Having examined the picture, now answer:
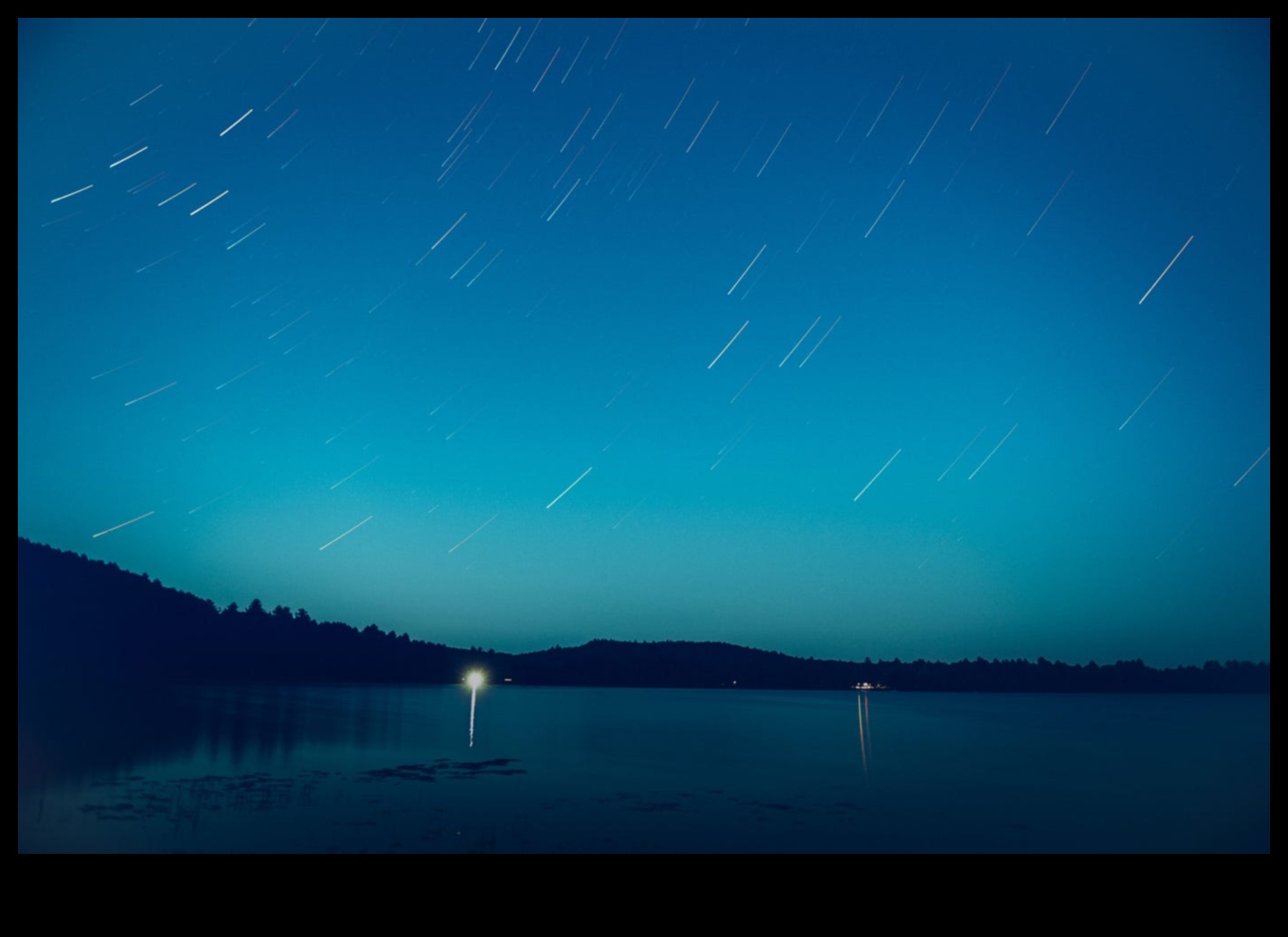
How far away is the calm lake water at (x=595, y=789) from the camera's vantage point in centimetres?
1280

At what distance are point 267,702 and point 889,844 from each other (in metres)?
46.7

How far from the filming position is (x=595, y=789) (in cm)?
1875

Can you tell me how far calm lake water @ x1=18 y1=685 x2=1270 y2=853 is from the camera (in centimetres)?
1280

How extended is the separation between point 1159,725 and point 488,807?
52.9m

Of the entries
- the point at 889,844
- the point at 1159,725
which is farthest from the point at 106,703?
the point at 1159,725
